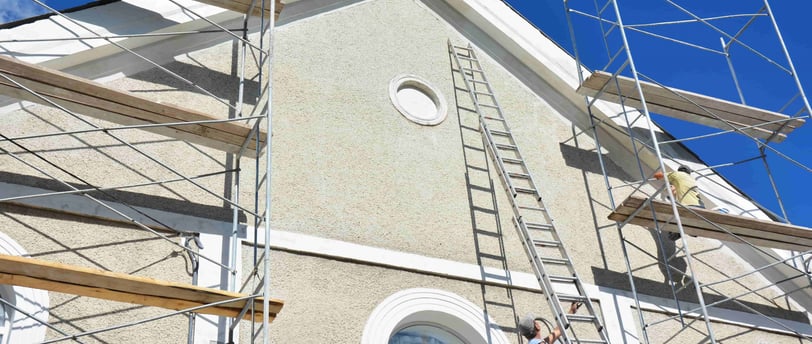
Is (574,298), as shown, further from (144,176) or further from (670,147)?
(144,176)

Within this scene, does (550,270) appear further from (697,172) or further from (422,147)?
(697,172)

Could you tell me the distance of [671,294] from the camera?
341 inches

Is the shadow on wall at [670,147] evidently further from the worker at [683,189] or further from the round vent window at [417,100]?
the round vent window at [417,100]

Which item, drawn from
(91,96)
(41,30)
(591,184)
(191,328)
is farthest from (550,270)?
(41,30)

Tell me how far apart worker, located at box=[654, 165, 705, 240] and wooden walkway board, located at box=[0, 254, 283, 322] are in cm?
477

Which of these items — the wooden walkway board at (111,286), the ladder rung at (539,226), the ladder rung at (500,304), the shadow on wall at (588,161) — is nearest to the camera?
the wooden walkway board at (111,286)

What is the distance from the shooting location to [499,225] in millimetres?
8258

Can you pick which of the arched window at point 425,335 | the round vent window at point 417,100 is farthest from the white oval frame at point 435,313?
the round vent window at point 417,100

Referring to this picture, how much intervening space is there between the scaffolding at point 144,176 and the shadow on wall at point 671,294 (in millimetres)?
3533

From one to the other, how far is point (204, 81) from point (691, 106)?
541cm

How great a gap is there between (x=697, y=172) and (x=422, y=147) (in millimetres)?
3271

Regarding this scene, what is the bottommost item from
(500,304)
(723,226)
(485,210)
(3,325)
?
Result: (3,325)

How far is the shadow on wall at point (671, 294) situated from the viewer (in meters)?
8.42

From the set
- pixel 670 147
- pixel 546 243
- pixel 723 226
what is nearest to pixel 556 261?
pixel 546 243
